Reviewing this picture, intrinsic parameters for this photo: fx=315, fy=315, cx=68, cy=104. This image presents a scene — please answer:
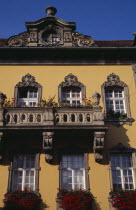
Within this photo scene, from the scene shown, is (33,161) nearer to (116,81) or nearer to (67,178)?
(67,178)

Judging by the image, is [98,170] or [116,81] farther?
[116,81]

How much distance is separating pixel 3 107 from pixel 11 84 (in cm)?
220

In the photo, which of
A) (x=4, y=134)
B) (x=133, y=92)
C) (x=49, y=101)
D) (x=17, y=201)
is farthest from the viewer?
(x=133, y=92)

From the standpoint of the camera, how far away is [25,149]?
1295 centimetres

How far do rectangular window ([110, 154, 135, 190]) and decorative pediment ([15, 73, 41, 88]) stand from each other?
4873 mm

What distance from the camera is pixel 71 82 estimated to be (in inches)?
583

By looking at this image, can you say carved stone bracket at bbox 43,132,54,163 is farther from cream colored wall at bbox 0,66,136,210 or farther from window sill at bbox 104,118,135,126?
window sill at bbox 104,118,135,126

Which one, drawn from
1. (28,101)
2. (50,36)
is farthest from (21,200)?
(50,36)

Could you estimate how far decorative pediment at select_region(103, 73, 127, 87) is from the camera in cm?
1484

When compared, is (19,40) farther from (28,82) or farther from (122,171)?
(122,171)

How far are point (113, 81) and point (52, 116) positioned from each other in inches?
156

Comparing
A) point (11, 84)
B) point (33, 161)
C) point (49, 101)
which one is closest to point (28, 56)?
point (11, 84)

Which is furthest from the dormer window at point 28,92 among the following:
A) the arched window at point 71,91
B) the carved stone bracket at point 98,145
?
the carved stone bracket at point 98,145

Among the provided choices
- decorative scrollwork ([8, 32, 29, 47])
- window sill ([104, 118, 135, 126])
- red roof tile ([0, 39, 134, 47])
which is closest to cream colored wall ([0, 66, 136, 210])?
window sill ([104, 118, 135, 126])
